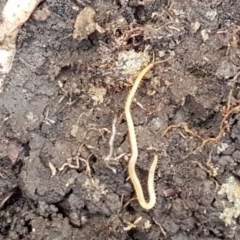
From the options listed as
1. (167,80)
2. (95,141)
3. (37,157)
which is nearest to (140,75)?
(167,80)

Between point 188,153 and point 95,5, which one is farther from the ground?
point 95,5

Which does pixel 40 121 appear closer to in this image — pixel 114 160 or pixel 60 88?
pixel 60 88

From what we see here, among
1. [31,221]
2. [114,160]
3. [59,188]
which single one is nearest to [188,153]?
[114,160]

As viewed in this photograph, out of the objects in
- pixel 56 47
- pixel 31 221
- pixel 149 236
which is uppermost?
pixel 56 47

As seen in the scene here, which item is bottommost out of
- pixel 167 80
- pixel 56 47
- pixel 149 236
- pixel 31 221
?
pixel 149 236

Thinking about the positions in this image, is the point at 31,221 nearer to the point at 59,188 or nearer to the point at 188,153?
the point at 59,188

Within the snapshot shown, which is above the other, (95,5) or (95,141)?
(95,5)
